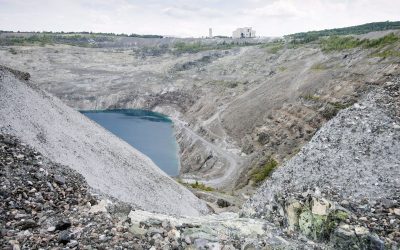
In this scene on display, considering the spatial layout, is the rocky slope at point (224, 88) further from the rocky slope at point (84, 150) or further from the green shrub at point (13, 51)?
the rocky slope at point (84, 150)

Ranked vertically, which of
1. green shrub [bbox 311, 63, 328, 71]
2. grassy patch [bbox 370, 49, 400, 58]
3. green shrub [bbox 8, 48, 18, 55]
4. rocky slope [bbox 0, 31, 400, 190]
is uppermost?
grassy patch [bbox 370, 49, 400, 58]

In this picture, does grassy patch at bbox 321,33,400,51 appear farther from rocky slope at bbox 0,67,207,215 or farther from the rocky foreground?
the rocky foreground

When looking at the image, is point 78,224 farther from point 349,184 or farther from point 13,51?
point 13,51

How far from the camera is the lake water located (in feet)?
270

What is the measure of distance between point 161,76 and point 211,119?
187ft

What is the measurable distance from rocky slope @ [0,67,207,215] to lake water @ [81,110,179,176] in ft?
118

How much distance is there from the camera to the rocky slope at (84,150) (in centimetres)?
2705

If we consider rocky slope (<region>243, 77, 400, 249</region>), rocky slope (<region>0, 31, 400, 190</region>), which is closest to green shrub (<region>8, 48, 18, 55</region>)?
rocky slope (<region>0, 31, 400, 190</region>)

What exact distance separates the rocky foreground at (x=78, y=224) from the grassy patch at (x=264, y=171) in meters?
37.9

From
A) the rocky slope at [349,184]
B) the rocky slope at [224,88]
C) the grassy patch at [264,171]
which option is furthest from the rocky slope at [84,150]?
the rocky slope at [224,88]

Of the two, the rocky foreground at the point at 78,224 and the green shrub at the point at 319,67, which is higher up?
the green shrub at the point at 319,67

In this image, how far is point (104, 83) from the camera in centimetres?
14450

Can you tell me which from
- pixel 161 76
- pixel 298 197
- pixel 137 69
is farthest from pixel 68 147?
pixel 137 69

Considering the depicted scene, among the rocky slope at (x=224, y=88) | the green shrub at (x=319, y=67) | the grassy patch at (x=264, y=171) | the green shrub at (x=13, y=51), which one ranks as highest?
the green shrub at (x=13, y=51)
